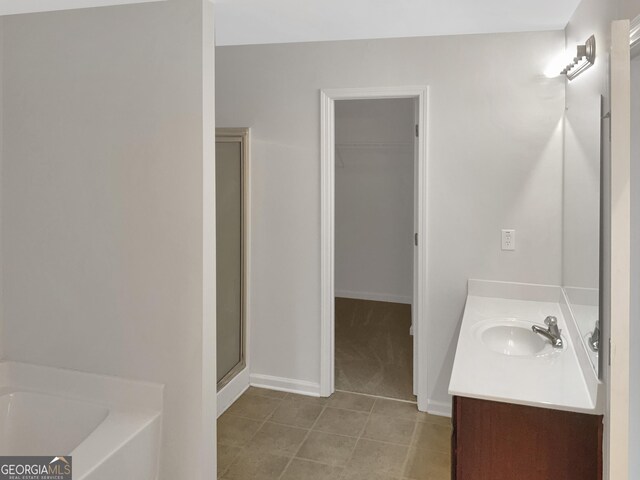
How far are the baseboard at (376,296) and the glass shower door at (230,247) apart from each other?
254 cm

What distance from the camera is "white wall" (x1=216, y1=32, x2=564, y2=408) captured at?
2.93 m

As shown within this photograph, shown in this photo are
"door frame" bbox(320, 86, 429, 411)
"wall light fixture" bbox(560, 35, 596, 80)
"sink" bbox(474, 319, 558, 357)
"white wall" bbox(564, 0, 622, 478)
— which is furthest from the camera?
"door frame" bbox(320, 86, 429, 411)

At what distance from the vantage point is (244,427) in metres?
3.08

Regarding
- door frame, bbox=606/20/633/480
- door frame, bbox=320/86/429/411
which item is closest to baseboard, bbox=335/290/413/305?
door frame, bbox=320/86/429/411

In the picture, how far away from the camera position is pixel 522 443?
1.76m

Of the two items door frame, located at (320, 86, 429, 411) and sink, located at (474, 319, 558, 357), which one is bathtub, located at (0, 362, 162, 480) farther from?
sink, located at (474, 319, 558, 357)

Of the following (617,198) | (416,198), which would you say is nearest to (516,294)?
(416,198)

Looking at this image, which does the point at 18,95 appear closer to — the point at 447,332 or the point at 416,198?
the point at 416,198

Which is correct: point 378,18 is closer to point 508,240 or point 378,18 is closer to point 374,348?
point 508,240

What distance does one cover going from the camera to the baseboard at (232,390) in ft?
10.6

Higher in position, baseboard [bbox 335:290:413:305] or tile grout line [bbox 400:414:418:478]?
baseboard [bbox 335:290:413:305]

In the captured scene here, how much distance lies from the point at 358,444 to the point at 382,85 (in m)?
2.10

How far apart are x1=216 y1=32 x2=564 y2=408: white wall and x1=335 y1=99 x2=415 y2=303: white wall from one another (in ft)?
7.56

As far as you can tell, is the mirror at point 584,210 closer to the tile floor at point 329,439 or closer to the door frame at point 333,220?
the door frame at point 333,220
